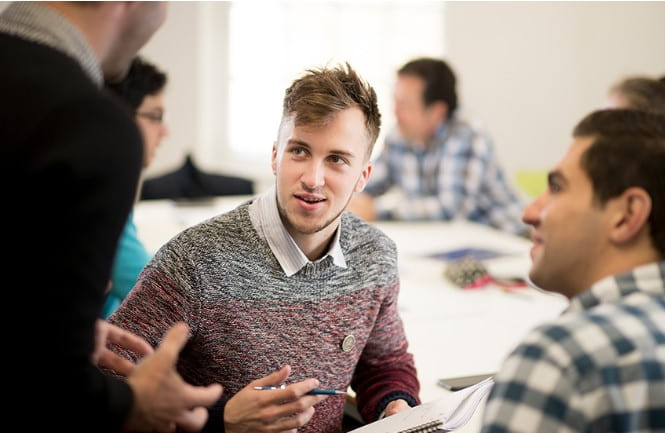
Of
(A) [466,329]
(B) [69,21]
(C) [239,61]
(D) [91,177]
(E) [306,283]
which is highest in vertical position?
(C) [239,61]

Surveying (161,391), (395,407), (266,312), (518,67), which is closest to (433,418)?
(395,407)

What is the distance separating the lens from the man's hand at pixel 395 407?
1.74 meters

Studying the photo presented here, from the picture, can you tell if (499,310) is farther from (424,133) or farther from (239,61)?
(239,61)

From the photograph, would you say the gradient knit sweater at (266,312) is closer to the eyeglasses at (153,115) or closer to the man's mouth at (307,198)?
the man's mouth at (307,198)

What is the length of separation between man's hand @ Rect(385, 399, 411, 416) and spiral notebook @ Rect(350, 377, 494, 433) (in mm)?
180

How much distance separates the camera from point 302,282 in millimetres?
1748

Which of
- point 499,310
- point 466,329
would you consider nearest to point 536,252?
point 466,329

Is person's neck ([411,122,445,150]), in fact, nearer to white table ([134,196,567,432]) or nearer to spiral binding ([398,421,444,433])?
white table ([134,196,567,432])

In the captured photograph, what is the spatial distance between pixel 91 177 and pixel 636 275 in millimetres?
742

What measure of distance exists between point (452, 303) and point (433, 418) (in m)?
1.09

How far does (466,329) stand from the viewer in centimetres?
237

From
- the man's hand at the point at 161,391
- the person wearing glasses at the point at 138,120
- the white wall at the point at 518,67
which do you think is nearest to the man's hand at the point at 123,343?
the man's hand at the point at 161,391

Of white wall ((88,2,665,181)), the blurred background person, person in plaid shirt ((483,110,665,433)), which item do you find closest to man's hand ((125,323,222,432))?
person in plaid shirt ((483,110,665,433))

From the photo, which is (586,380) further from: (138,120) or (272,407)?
(138,120)
